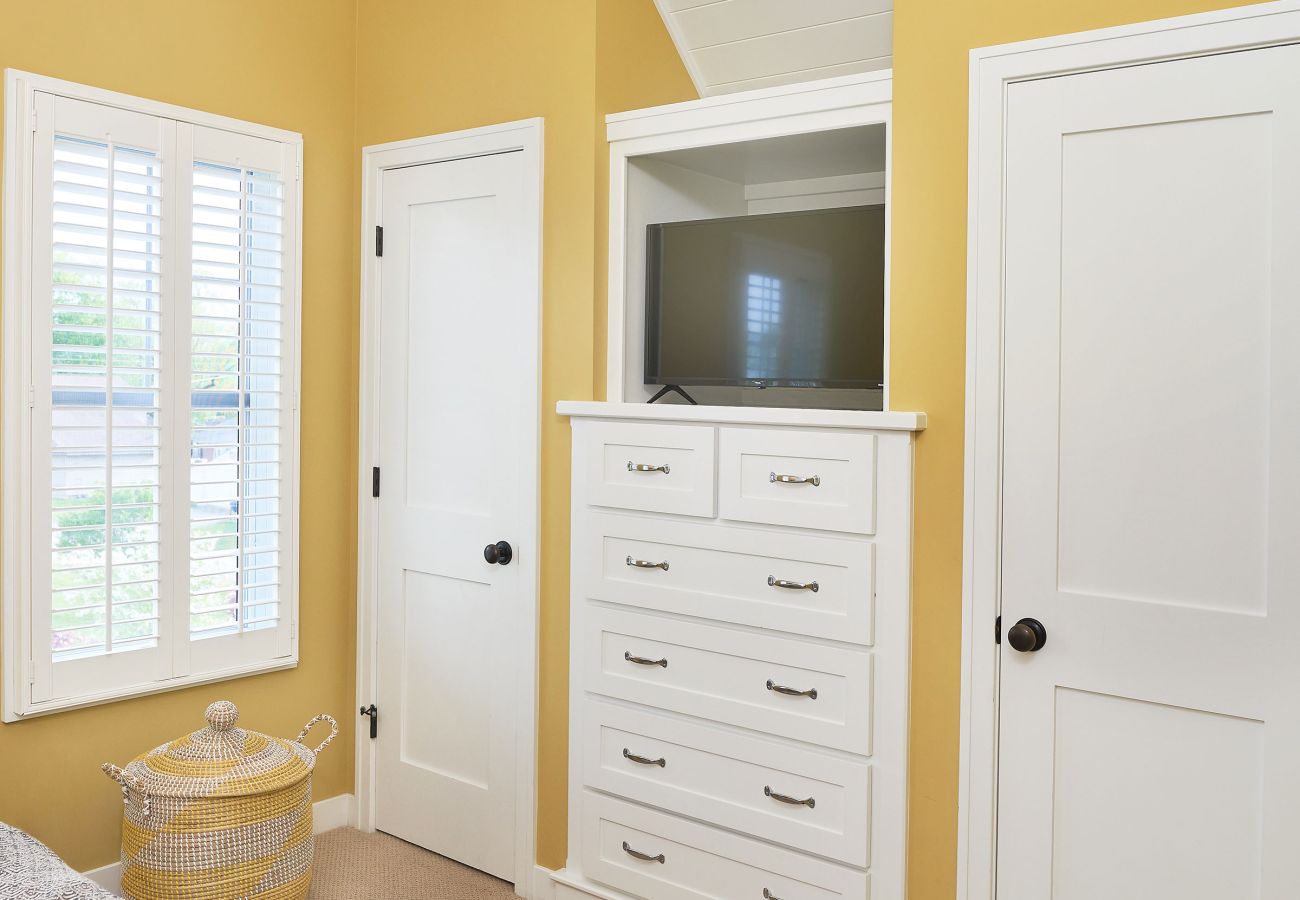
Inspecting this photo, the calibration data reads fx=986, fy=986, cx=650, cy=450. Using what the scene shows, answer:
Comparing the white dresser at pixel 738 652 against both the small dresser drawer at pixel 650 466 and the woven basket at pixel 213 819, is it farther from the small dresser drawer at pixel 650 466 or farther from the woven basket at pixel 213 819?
the woven basket at pixel 213 819

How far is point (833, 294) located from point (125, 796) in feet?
A: 7.08

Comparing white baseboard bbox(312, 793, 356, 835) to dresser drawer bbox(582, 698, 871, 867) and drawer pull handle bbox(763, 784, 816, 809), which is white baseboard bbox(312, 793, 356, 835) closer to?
dresser drawer bbox(582, 698, 871, 867)

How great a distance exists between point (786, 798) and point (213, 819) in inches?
54.5

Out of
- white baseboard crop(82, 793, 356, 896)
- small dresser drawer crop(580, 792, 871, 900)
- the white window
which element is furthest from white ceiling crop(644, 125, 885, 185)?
white baseboard crop(82, 793, 356, 896)

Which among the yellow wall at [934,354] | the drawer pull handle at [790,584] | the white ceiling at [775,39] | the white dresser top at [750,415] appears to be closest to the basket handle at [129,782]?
the white dresser top at [750,415]

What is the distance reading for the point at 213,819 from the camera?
2.40 metres

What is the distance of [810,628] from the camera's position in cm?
221

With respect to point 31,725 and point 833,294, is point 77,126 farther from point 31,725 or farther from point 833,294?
point 833,294

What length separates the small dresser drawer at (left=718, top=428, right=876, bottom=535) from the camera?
2133mm

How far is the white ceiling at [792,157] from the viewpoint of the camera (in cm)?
243

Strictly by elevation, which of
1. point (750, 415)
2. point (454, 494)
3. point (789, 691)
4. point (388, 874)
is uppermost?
point (750, 415)

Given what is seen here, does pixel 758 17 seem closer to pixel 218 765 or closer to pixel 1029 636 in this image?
pixel 1029 636

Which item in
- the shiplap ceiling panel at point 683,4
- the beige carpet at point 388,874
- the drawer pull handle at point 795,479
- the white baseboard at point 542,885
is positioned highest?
the shiplap ceiling panel at point 683,4

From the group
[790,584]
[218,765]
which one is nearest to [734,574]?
[790,584]
